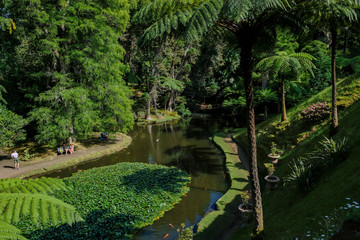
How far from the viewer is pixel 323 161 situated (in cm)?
782

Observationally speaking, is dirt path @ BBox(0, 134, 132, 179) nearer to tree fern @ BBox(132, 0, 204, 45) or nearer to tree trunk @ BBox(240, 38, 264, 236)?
tree fern @ BBox(132, 0, 204, 45)

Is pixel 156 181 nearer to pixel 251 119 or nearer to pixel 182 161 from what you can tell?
pixel 182 161

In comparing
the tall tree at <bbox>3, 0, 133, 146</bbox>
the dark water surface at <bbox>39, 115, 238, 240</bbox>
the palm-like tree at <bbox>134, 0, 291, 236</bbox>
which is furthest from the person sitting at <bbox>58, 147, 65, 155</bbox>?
the palm-like tree at <bbox>134, 0, 291, 236</bbox>

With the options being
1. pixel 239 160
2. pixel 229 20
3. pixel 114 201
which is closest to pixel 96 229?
pixel 114 201

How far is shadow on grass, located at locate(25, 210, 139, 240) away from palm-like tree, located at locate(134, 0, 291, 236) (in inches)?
197

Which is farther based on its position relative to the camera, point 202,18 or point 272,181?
point 272,181

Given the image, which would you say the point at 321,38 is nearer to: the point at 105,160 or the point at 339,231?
the point at 105,160

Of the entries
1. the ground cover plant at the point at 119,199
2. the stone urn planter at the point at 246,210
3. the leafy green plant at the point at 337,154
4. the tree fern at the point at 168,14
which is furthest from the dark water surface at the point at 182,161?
the tree fern at the point at 168,14

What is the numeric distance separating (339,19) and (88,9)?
15.8 m

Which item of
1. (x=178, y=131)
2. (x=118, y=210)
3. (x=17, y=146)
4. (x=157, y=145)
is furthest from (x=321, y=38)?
(x=17, y=146)

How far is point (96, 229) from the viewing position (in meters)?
8.41

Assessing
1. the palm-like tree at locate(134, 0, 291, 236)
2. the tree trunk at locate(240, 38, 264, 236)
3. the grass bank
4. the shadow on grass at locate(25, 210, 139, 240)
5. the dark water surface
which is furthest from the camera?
the grass bank

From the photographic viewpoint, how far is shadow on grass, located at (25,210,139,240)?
26.6 feet

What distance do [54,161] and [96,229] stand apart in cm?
1005
